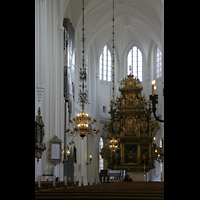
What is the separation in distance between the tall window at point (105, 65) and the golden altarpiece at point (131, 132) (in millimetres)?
3007

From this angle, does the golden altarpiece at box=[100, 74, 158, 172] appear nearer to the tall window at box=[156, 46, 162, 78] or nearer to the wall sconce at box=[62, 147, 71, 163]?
the tall window at box=[156, 46, 162, 78]

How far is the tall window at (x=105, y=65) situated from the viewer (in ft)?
113

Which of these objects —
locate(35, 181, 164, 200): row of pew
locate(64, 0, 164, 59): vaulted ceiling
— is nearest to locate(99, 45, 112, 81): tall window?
locate(64, 0, 164, 59): vaulted ceiling

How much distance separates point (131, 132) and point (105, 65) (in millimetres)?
6178

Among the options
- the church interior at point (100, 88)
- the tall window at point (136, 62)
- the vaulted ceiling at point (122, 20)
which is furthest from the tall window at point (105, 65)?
the tall window at point (136, 62)

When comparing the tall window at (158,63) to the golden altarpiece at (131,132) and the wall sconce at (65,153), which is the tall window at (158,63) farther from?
the wall sconce at (65,153)

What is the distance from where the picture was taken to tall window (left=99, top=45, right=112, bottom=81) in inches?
1352

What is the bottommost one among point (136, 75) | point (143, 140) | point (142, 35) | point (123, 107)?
point (143, 140)

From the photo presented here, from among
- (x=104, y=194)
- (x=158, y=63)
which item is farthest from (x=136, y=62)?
(x=104, y=194)

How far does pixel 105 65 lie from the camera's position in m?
34.7

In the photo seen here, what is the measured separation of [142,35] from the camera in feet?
111
